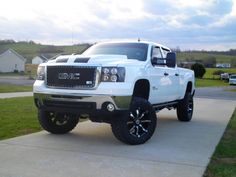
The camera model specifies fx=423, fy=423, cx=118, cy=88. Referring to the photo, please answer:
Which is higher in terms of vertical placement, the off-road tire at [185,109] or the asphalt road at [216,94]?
the off-road tire at [185,109]

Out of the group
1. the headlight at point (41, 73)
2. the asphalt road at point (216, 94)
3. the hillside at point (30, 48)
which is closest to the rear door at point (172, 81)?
the headlight at point (41, 73)

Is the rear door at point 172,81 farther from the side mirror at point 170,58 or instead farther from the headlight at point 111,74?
the headlight at point 111,74

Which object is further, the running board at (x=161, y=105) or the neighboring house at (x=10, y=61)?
the neighboring house at (x=10, y=61)

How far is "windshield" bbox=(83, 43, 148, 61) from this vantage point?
8.98 meters

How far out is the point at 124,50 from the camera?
30.2 ft

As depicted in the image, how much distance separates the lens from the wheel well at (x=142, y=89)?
26.8 ft

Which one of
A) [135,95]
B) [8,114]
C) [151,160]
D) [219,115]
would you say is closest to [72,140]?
[135,95]

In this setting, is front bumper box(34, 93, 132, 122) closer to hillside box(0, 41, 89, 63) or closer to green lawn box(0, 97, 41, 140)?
green lawn box(0, 97, 41, 140)

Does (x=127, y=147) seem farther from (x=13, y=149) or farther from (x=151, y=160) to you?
(x=13, y=149)

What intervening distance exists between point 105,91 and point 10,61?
270ft

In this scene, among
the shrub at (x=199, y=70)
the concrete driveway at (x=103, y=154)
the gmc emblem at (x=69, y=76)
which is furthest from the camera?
the shrub at (x=199, y=70)

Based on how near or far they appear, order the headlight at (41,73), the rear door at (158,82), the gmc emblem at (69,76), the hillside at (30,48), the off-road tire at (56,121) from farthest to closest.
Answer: the hillside at (30,48) → the rear door at (158,82) → the off-road tire at (56,121) → the headlight at (41,73) → the gmc emblem at (69,76)

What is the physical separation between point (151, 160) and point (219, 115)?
7.32m

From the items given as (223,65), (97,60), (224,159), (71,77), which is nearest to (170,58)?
(97,60)
